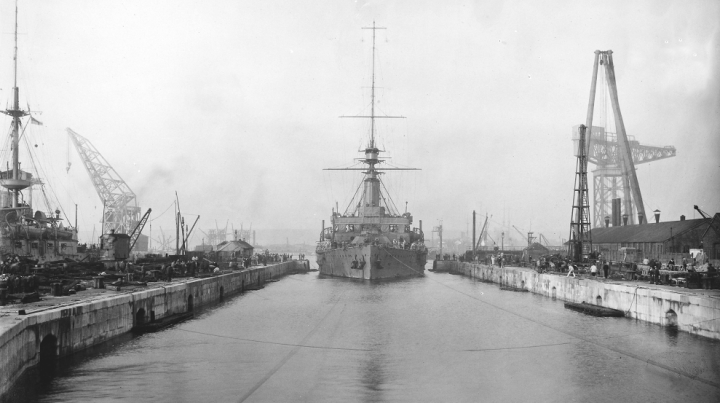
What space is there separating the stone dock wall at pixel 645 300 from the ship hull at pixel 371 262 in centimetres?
1626

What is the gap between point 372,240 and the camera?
62.5 meters

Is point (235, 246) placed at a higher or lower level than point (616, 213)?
lower

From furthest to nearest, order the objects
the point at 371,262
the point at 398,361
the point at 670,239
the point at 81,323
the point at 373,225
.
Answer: the point at 373,225, the point at 371,262, the point at 670,239, the point at 398,361, the point at 81,323

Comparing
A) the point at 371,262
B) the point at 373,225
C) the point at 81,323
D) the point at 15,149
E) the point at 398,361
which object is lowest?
the point at 398,361

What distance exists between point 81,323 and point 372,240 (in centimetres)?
4460

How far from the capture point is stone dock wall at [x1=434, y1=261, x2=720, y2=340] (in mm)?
21156

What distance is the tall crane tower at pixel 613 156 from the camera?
212ft

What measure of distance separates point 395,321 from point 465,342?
6.65 meters

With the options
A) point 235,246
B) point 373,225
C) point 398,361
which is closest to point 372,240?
point 373,225

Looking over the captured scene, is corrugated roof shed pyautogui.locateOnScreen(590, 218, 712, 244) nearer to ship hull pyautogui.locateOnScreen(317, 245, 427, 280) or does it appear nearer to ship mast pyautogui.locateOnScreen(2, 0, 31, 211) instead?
ship hull pyautogui.locateOnScreen(317, 245, 427, 280)

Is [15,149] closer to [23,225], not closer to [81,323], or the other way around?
[23,225]

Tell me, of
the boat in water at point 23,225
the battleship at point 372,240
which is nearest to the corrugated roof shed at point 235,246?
the battleship at point 372,240

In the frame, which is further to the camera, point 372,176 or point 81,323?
point 372,176

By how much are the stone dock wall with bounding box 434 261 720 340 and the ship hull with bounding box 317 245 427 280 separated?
53.3ft
